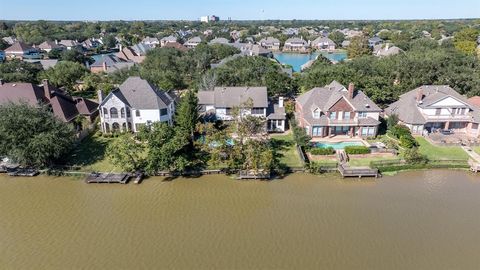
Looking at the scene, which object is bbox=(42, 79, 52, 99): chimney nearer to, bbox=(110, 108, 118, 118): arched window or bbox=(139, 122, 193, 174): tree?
bbox=(110, 108, 118, 118): arched window

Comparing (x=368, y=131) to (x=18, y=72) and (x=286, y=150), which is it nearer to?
(x=286, y=150)

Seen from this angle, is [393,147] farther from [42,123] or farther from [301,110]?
[42,123]

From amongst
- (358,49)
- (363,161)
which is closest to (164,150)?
(363,161)

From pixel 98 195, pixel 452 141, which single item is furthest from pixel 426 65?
pixel 98 195

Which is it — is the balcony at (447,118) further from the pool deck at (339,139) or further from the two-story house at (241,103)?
the two-story house at (241,103)

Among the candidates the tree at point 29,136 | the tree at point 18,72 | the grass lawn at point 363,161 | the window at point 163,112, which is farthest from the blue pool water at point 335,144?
the tree at point 18,72

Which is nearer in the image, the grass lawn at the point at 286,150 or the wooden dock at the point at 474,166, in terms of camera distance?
the wooden dock at the point at 474,166

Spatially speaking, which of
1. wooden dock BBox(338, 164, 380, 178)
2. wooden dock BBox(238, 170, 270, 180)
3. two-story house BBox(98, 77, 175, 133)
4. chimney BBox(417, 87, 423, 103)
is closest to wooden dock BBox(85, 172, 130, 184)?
two-story house BBox(98, 77, 175, 133)
